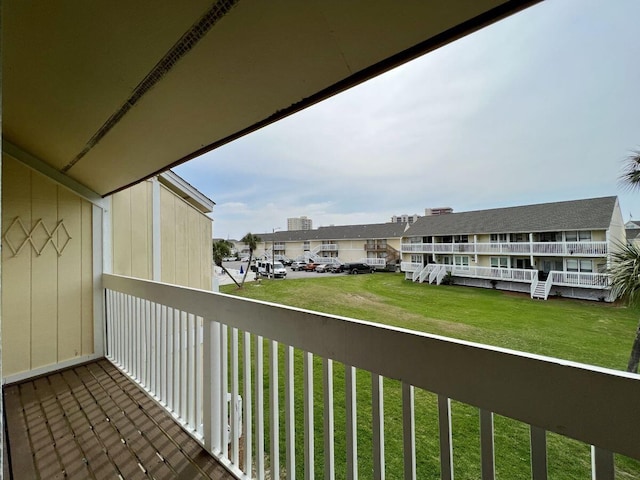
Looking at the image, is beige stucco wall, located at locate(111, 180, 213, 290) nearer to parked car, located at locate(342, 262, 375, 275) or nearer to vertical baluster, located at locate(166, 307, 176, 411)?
vertical baluster, located at locate(166, 307, 176, 411)

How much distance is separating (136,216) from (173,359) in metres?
1.98

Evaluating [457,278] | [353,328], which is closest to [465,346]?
[353,328]

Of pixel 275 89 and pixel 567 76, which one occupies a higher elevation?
pixel 567 76

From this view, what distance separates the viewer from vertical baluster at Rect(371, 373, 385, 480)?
933 millimetres

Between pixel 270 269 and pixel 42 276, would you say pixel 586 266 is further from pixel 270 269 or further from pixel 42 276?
pixel 42 276

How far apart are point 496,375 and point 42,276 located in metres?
3.31

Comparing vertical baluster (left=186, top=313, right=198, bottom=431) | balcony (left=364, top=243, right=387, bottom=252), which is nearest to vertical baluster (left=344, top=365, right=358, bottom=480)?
vertical baluster (left=186, top=313, right=198, bottom=431)

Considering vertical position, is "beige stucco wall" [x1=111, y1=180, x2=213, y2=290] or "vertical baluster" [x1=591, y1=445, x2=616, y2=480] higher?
"beige stucco wall" [x1=111, y1=180, x2=213, y2=290]

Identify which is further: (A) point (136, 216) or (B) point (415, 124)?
(B) point (415, 124)

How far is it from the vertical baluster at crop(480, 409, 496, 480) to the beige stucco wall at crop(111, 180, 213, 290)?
3357mm

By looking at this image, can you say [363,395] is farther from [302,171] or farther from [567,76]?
[302,171]

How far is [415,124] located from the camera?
3.61 meters

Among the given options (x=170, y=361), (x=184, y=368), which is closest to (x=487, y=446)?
(x=184, y=368)

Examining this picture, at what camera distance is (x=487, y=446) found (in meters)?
0.74
